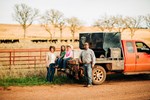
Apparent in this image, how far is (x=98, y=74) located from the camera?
1146 centimetres

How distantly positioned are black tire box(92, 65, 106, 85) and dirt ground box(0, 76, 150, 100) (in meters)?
0.33

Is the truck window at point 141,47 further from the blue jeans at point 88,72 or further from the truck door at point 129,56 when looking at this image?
the blue jeans at point 88,72

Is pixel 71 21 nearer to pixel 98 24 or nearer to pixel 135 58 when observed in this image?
pixel 98 24

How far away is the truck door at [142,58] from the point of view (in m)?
12.2

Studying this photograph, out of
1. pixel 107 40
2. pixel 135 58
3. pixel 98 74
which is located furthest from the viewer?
pixel 107 40

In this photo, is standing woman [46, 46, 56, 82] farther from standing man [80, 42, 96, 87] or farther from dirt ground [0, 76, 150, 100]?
standing man [80, 42, 96, 87]

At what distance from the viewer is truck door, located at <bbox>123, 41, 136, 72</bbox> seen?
11938 millimetres

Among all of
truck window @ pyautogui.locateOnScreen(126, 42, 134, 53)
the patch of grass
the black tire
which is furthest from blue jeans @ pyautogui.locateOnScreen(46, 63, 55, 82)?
truck window @ pyautogui.locateOnScreen(126, 42, 134, 53)

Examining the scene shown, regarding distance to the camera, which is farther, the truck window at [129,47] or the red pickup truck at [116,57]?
the truck window at [129,47]

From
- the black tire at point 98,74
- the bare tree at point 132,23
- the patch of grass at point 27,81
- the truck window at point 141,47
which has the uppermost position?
the bare tree at point 132,23

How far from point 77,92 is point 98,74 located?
7.08ft

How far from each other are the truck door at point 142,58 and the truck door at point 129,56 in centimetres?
26

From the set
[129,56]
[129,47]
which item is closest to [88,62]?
[129,56]

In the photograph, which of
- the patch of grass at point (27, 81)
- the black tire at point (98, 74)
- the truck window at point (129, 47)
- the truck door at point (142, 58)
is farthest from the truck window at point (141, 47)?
the patch of grass at point (27, 81)
